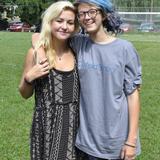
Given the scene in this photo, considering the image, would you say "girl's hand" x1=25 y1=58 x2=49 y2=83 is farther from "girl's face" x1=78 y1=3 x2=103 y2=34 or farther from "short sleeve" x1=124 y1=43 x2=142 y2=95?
"short sleeve" x1=124 y1=43 x2=142 y2=95

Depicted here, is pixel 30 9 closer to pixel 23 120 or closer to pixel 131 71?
pixel 23 120

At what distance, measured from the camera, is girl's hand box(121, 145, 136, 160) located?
3359mm

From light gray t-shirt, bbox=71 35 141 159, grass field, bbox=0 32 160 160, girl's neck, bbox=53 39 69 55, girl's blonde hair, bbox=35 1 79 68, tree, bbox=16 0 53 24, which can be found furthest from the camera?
tree, bbox=16 0 53 24

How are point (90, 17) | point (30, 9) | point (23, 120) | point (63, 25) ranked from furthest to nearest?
point (30, 9), point (23, 120), point (63, 25), point (90, 17)

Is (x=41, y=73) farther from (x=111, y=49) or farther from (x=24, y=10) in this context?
(x=24, y=10)

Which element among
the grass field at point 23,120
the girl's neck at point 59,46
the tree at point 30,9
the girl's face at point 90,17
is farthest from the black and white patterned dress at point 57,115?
the tree at point 30,9

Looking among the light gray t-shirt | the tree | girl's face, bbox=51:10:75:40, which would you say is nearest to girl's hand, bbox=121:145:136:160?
the light gray t-shirt

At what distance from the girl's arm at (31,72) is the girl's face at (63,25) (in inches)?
8.2

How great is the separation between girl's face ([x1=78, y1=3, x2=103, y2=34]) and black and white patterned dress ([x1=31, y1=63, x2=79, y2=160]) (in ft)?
1.02

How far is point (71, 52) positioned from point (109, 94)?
17.5 inches

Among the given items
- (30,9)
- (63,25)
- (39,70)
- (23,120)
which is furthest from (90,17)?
(30,9)

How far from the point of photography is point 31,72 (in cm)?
348

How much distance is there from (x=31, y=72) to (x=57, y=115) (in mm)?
339

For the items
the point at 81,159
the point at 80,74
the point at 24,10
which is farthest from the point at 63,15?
the point at 24,10
